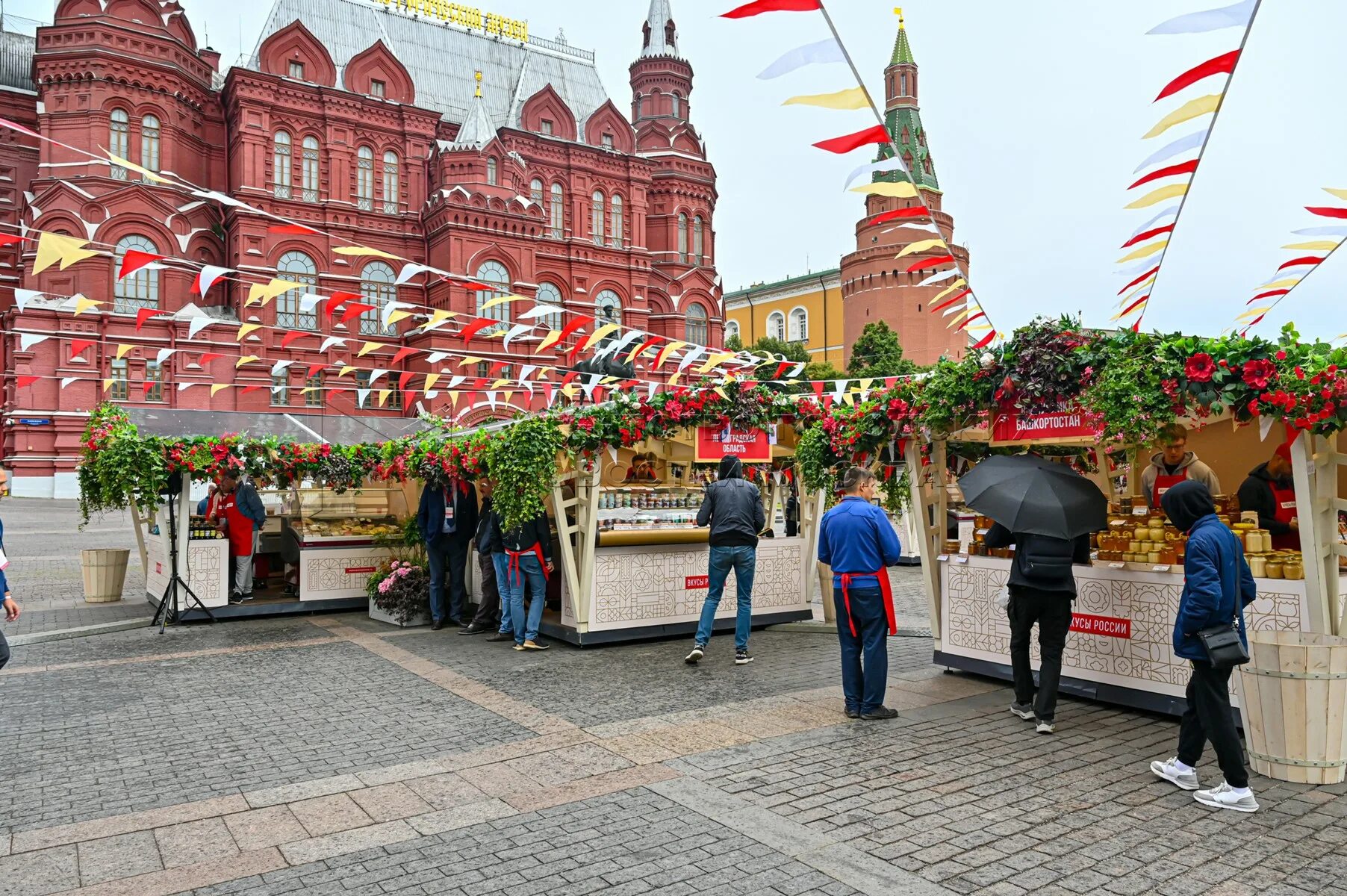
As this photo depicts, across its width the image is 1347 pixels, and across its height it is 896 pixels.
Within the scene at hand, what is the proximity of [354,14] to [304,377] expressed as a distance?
19407mm

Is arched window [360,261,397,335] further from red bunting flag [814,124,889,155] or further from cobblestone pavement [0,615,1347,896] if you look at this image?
red bunting flag [814,124,889,155]

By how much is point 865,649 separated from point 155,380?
36.5 metres

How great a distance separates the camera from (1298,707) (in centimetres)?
515

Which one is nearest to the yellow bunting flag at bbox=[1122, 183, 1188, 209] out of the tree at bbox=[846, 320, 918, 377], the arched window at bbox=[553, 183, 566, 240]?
the tree at bbox=[846, 320, 918, 377]

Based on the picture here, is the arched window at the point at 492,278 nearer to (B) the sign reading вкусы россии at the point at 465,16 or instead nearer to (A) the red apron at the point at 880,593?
(B) the sign reading вкусы россии at the point at 465,16

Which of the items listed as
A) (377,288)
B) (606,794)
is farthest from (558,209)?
(606,794)

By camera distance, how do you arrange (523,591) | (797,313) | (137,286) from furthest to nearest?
(797,313) → (137,286) → (523,591)

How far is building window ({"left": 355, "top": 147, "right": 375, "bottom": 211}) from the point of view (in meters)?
41.6

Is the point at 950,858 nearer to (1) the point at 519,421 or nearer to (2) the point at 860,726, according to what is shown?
(2) the point at 860,726

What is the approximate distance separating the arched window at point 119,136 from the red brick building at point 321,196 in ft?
0.22

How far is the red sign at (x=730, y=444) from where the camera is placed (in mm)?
10227

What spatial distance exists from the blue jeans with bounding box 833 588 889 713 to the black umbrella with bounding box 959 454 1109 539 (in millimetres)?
1015

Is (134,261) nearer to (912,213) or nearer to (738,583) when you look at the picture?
(738,583)

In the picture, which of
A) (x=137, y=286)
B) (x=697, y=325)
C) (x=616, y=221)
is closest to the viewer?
(x=137, y=286)
